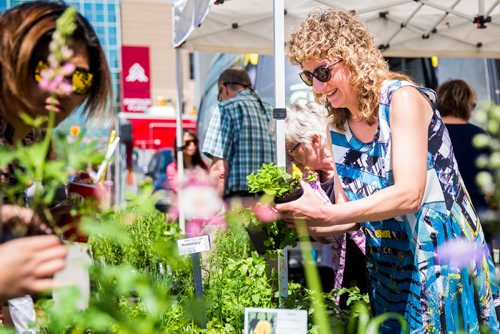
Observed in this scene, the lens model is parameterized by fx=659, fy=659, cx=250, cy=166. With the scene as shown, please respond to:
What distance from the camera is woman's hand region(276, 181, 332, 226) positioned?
5.32ft

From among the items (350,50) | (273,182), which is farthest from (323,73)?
(273,182)

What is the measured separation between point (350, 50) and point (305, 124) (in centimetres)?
107

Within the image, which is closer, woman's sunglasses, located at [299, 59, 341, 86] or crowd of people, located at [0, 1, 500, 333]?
crowd of people, located at [0, 1, 500, 333]

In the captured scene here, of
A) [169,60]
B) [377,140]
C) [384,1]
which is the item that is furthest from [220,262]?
[169,60]

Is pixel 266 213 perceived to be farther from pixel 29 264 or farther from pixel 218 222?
pixel 218 222

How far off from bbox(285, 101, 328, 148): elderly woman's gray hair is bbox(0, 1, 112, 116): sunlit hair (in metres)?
1.77

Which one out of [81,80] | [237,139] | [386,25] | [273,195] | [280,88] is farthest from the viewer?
[386,25]

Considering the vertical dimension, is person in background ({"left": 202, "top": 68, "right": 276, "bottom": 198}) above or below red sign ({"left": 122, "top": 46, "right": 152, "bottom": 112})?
below

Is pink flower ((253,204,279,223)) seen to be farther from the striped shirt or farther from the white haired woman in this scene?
the striped shirt

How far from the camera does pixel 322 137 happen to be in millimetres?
2873

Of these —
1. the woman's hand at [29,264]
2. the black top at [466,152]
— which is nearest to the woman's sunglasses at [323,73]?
the woman's hand at [29,264]

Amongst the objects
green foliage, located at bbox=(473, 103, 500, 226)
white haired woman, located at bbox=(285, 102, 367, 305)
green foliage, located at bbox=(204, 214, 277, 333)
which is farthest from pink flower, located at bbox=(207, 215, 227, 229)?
green foliage, located at bbox=(473, 103, 500, 226)

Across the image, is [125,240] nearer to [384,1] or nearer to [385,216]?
[385,216]

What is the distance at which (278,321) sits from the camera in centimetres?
170
